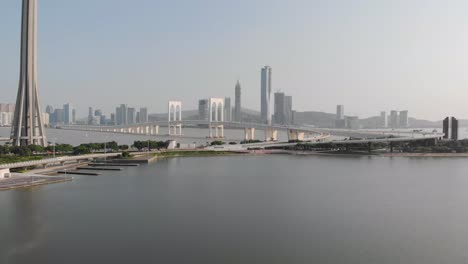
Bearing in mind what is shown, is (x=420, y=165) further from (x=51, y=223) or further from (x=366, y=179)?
(x=51, y=223)

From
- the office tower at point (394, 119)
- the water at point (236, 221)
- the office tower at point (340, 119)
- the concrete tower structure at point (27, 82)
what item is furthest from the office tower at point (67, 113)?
the water at point (236, 221)

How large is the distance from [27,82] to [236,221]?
8.62 m

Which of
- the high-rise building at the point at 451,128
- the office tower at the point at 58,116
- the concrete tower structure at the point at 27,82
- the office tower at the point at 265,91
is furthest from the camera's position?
the office tower at the point at 58,116

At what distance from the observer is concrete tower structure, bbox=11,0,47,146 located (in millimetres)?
10984

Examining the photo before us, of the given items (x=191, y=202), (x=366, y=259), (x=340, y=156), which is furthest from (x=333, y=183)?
(x=340, y=156)

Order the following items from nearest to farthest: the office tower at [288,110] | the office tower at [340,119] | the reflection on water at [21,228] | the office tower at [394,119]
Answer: the reflection on water at [21,228], the office tower at [340,119], the office tower at [394,119], the office tower at [288,110]

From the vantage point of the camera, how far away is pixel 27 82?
11055 mm

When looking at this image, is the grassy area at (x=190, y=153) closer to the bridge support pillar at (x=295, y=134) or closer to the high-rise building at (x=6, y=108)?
the bridge support pillar at (x=295, y=134)

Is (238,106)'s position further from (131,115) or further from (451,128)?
(451,128)

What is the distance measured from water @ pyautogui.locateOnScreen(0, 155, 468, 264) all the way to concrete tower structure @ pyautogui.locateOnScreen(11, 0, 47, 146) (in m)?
4.59

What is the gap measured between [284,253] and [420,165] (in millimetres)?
8331

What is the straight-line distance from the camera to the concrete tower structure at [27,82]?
1098 centimetres

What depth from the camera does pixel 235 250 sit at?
3.74m

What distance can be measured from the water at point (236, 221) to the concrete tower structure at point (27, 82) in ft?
15.1
